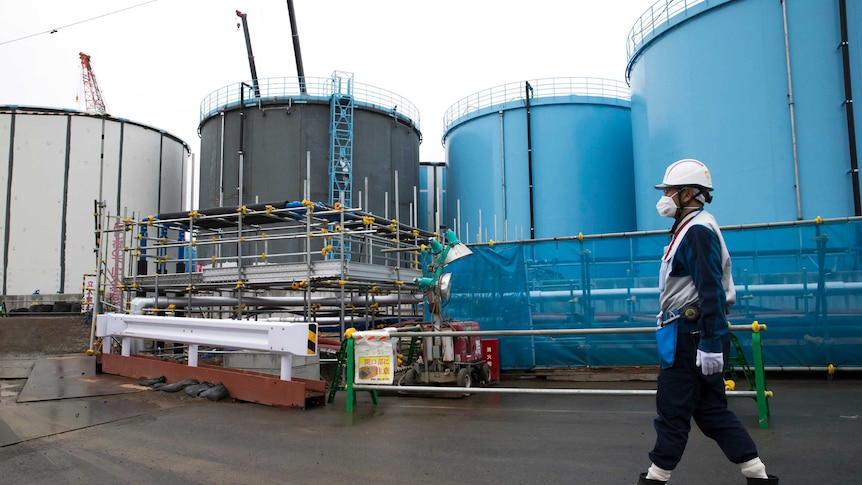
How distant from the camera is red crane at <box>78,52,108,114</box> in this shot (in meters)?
54.6

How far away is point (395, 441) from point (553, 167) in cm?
1905

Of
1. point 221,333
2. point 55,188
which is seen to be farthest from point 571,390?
point 55,188

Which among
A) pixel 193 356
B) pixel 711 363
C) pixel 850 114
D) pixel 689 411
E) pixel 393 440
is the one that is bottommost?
pixel 393 440

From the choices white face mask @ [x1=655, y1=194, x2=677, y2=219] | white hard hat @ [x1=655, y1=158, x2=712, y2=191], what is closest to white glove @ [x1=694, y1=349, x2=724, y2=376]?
white face mask @ [x1=655, y1=194, x2=677, y2=219]

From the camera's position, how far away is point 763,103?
14.8 metres

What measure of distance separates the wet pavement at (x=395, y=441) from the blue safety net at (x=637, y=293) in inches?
75.1

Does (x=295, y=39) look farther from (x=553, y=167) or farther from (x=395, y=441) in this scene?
A: (x=395, y=441)

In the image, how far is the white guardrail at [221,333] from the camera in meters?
7.08

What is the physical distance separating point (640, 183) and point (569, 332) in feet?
47.6

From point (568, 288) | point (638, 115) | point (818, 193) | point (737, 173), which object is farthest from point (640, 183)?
point (568, 288)

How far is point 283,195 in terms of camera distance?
24.3 meters

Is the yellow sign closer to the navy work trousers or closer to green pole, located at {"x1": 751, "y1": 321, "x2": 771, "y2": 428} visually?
green pole, located at {"x1": 751, "y1": 321, "x2": 771, "y2": 428}

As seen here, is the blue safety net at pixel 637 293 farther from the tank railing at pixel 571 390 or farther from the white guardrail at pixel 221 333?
the white guardrail at pixel 221 333

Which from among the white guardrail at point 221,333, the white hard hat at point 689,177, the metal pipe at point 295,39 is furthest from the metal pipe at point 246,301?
the metal pipe at point 295,39
